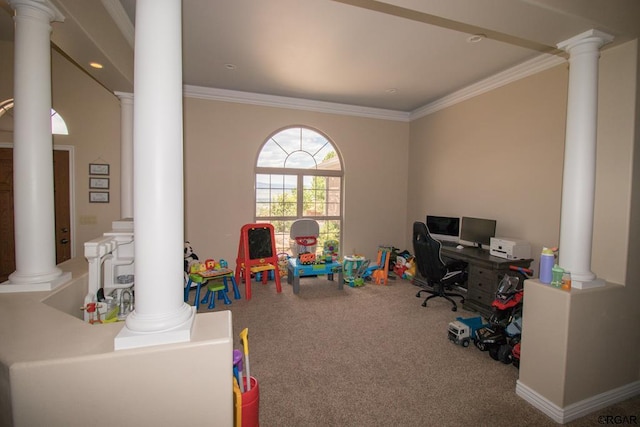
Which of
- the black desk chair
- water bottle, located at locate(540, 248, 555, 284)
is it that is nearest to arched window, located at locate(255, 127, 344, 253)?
the black desk chair

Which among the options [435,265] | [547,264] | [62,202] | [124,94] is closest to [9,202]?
[62,202]

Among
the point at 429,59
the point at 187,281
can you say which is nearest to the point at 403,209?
the point at 429,59

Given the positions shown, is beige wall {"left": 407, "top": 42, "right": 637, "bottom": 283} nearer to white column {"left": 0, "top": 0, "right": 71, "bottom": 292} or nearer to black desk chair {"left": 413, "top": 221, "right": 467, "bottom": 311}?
black desk chair {"left": 413, "top": 221, "right": 467, "bottom": 311}

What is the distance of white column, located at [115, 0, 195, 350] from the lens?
122cm

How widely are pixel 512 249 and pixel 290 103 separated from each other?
4.04m

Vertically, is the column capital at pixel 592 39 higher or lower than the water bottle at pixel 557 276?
higher

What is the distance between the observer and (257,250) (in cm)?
441

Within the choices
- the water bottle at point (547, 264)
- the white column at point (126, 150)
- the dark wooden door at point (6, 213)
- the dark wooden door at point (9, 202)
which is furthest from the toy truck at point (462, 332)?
the dark wooden door at point (6, 213)

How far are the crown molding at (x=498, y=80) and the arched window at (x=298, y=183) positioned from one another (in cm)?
199

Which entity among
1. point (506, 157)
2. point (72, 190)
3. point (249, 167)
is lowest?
point (72, 190)

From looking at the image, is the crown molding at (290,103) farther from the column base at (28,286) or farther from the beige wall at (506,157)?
the column base at (28,286)

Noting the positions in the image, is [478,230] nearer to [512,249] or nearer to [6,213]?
[512,249]

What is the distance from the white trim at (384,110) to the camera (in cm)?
362

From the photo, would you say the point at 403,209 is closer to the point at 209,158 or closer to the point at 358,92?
the point at 358,92
